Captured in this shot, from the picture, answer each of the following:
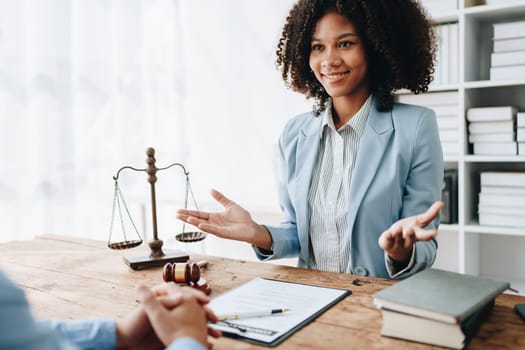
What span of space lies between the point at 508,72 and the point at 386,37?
1036 millimetres

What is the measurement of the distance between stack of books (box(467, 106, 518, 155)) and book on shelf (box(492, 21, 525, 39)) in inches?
13.2

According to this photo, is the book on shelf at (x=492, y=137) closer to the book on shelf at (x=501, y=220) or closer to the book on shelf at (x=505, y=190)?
the book on shelf at (x=505, y=190)

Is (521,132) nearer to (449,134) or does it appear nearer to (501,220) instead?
Result: (449,134)

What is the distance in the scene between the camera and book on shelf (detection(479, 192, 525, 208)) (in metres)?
2.39

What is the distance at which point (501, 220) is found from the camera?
2436mm

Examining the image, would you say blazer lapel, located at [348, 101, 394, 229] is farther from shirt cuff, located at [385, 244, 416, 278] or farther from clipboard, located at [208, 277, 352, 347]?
clipboard, located at [208, 277, 352, 347]

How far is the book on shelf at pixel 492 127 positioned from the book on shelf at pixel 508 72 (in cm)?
21

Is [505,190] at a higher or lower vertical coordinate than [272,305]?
higher

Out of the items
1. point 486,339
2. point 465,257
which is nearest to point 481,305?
point 486,339

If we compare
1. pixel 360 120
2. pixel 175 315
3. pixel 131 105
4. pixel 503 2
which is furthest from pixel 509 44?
pixel 175 315

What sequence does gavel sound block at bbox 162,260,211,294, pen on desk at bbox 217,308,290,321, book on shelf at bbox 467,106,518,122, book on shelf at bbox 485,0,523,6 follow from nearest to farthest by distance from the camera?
pen on desk at bbox 217,308,290,321 < gavel sound block at bbox 162,260,211,294 < book on shelf at bbox 485,0,523,6 < book on shelf at bbox 467,106,518,122

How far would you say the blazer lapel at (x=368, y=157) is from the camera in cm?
157

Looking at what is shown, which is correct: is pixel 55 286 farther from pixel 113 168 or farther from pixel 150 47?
pixel 150 47

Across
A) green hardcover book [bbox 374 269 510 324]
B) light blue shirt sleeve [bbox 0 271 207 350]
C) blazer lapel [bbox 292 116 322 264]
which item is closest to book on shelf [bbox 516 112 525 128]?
blazer lapel [bbox 292 116 322 264]
